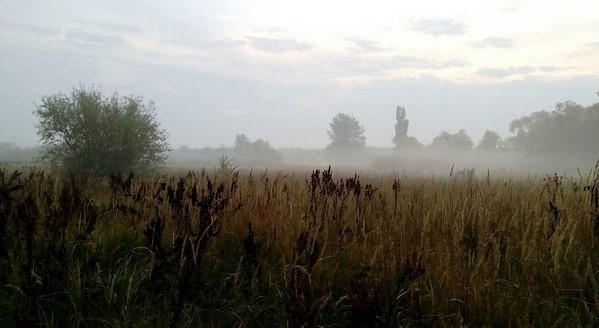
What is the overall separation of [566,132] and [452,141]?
143 feet

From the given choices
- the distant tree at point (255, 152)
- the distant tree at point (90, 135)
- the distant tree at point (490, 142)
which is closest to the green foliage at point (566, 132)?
the distant tree at point (490, 142)

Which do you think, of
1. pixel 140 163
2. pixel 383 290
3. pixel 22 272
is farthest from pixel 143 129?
pixel 383 290

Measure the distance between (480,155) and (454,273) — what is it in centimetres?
8550

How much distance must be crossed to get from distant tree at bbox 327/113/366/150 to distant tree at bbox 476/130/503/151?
2800cm

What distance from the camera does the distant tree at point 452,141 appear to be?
291ft

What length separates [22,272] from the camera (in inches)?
102

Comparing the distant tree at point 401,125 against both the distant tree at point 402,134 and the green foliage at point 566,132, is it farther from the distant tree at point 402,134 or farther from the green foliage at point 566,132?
the green foliage at point 566,132

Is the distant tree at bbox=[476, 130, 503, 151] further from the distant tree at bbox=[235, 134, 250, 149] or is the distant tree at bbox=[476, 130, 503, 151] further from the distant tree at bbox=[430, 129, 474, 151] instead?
the distant tree at bbox=[235, 134, 250, 149]

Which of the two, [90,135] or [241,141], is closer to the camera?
[90,135]

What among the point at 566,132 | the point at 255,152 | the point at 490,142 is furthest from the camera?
the point at 255,152

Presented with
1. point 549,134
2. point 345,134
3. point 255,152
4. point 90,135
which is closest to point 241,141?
point 255,152

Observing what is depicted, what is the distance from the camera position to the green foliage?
4428 centimetres

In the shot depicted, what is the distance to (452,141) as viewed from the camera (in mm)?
90000

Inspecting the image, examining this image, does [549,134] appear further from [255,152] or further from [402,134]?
[255,152]
